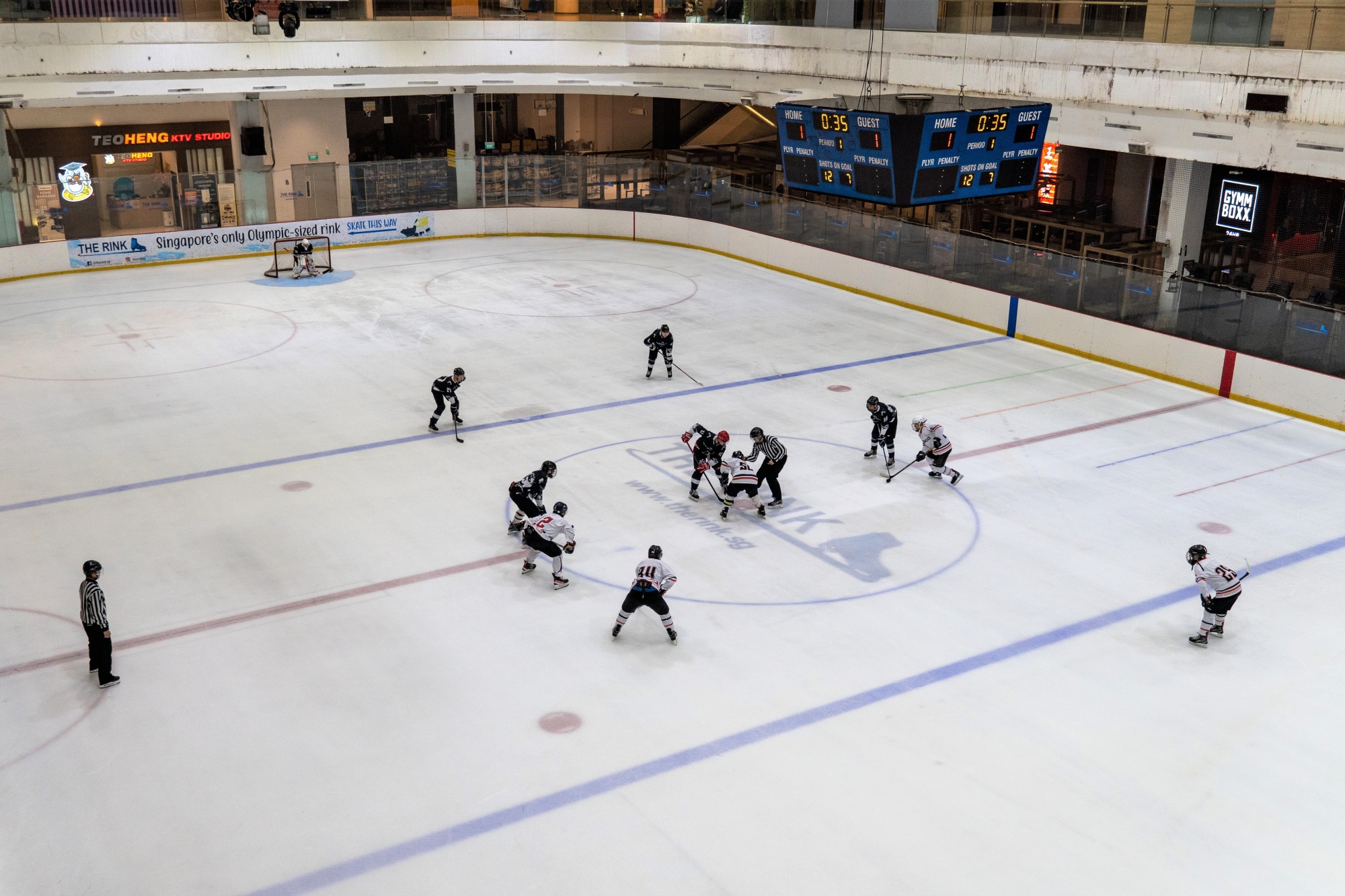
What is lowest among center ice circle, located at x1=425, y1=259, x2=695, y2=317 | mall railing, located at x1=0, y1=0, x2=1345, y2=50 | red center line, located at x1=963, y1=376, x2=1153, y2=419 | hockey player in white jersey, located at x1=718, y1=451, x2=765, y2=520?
red center line, located at x1=963, y1=376, x2=1153, y2=419

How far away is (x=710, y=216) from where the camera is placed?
1208 inches

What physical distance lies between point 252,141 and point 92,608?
24.6 metres

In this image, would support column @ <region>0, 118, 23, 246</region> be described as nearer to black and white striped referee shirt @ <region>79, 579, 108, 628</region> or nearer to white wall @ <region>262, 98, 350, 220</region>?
white wall @ <region>262, 98, 350, 220</region>

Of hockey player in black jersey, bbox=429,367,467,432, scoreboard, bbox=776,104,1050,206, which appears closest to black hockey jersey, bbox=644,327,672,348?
scoreboard, bbox=776,104,1050,206

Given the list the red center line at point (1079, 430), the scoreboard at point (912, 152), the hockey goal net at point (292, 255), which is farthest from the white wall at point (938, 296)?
the scoreboard at point (912, 152)

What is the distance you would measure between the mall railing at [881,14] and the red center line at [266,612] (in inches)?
628

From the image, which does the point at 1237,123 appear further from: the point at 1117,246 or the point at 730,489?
the point at 730,489

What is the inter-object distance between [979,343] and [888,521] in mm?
9255

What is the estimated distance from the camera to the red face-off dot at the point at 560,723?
10.2 m

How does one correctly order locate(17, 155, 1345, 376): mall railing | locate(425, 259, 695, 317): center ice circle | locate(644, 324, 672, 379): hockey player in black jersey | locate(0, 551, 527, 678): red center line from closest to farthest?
locate(0, 551, 527, 678): red center line, locate(17, 155, 1345, 376): mall railing, locate(644, 324, 672, 379): hockey player in black jersey, locate(425, 259, 695, 317): center ice circle

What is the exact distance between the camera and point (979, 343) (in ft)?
74.7

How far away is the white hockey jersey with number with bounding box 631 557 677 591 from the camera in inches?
443

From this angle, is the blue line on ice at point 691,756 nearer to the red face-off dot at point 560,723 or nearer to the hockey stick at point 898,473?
the red face-off dot at point 560,723

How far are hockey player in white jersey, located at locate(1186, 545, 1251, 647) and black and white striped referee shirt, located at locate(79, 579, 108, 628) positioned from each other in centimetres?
1000
